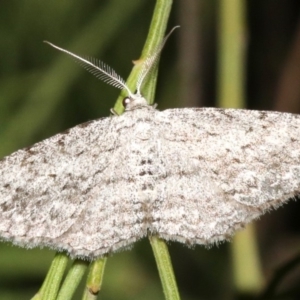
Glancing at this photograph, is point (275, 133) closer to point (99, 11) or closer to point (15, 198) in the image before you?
point (15, 198)

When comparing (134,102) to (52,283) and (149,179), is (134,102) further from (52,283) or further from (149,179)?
(52,283)

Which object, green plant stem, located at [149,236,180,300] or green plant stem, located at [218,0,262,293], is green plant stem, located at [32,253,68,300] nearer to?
green plant stem, located at [149,236,180,300]

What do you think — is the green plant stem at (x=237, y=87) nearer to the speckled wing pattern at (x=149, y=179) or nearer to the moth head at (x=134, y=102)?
the speckled wing pattern at (x=149, y=179)

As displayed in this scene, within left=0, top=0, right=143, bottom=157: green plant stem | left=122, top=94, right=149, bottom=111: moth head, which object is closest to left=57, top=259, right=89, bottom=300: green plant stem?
left=122, top=94, right=149, bottom=111: moth head

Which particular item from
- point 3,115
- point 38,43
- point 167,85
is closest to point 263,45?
point 167,85

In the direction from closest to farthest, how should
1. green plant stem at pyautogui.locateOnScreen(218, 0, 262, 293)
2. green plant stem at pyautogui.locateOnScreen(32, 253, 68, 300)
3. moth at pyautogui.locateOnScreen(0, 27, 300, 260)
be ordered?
green plant stem at pyautogui.locateOnScreen(32, 253, 68, 300) < moth at pyautogui.locateOnScreen(0, 27, 300, 260) < green plant stem at pyautogui.locateOnScreen(218, 0, 262, 293)

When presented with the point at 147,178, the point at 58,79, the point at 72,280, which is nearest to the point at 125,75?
the point at 58,79
